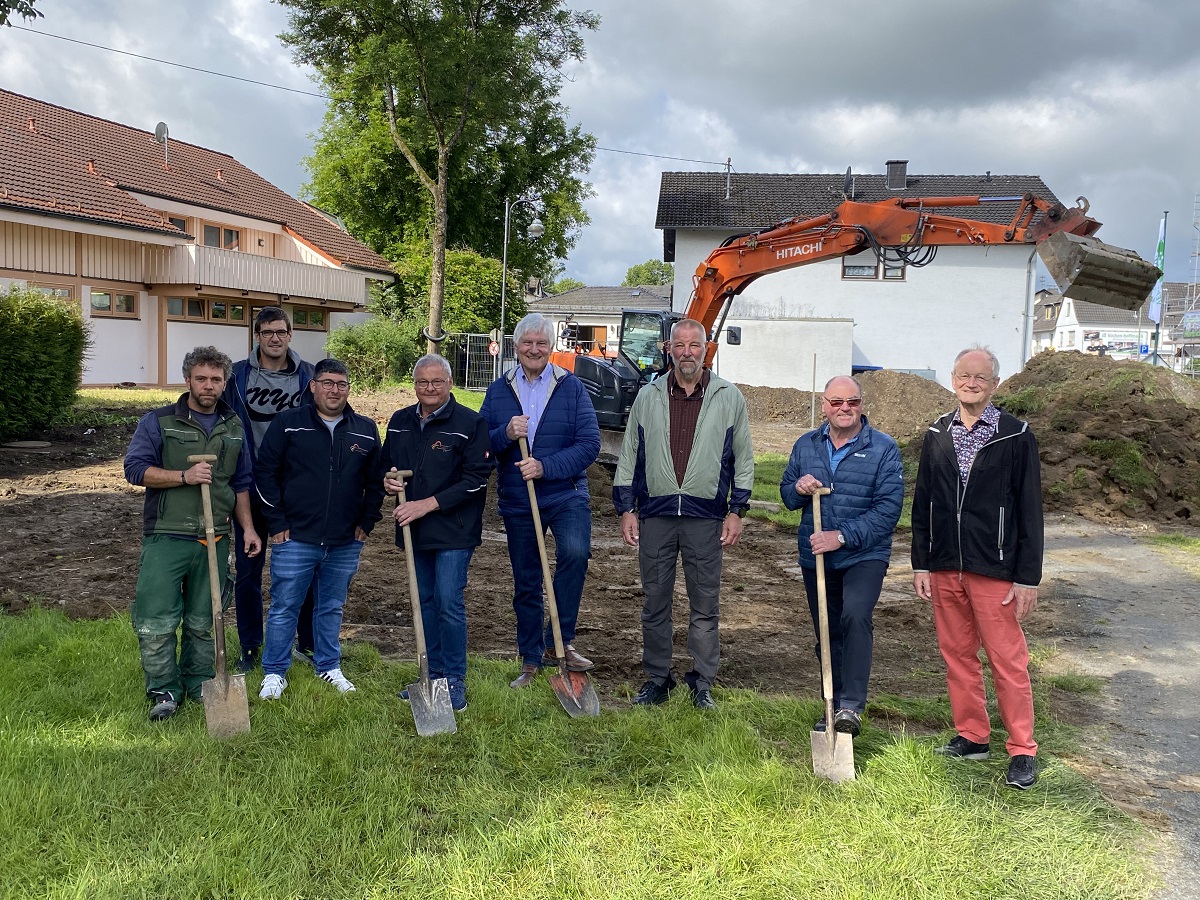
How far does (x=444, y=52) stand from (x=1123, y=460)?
17.0 m

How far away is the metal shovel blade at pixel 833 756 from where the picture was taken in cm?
402

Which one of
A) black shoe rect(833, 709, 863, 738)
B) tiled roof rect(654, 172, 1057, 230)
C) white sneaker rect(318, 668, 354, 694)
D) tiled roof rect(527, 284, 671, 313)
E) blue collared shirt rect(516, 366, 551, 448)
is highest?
tiled roof rect(654, 172, 1057, 230)

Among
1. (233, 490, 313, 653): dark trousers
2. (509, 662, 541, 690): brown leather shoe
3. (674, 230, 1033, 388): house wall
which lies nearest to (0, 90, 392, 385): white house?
(674, 230, 1033, 388): house wall

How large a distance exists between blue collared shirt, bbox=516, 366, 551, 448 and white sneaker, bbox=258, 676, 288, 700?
178cm

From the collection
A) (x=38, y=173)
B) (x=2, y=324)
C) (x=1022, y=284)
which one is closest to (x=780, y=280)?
(x=1022, y=284)

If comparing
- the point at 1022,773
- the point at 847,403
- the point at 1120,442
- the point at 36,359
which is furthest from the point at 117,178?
the point at 1022,773

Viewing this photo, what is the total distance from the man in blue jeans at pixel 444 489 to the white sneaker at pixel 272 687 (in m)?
0.61

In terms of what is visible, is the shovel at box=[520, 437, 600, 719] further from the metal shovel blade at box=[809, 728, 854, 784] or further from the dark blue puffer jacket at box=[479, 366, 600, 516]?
the metal shovel blade at box=[809, 728, 854, 784]

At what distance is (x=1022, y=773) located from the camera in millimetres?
3984

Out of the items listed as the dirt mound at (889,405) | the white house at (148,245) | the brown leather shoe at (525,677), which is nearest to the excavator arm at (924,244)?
the brown leather shoe at (525,677)

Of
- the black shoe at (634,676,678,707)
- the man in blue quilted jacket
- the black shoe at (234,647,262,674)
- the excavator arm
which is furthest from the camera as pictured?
the excavator arm

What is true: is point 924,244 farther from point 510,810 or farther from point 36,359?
point 36,359

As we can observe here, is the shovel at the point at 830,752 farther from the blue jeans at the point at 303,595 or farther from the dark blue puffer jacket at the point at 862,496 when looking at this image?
the blue jeans at the point at 303,595

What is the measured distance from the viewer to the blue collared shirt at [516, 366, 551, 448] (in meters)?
5.26
